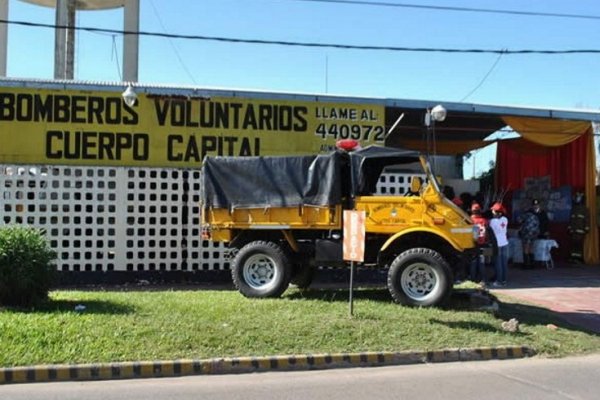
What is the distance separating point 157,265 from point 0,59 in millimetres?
18084

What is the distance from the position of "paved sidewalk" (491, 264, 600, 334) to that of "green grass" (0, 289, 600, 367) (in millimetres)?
733

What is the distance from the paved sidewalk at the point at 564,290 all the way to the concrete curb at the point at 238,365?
9.57ft

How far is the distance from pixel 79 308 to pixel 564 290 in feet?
32.7

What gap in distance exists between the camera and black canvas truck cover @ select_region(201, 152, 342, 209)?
11.7m

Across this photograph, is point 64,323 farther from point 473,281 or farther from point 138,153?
point 473,281

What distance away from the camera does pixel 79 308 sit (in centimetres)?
1002

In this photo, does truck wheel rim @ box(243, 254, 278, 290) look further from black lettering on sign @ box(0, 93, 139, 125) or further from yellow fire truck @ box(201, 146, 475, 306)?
black lettering on sign @ box(0, 93, 139, 125)

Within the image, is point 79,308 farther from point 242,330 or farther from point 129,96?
point 129,96

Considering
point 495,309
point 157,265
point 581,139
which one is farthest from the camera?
point 581,139

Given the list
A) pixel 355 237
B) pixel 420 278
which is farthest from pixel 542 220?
pixel 355 237

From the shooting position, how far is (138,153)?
48.1 ft

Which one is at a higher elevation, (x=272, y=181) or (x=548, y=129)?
(x=548, y=129)

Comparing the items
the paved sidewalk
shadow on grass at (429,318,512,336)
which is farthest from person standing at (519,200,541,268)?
shadow on grass at (429,318,512,336)

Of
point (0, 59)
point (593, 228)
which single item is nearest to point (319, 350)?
point (593, 228)
